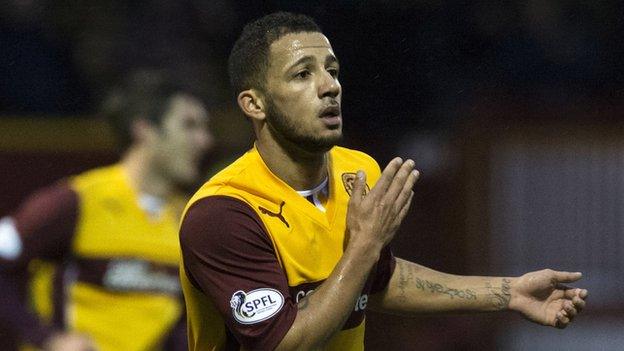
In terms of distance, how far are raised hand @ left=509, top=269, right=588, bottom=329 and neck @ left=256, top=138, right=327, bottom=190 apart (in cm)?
81

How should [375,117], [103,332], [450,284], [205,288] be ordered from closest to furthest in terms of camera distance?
[205,288]
[450,284]
[103,332]
[375,117]

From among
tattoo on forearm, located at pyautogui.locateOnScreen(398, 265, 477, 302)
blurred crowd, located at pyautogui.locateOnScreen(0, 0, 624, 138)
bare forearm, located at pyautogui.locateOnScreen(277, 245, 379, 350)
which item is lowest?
bare forearm, located at pyautogui.locateOnScreen(277, 245, 379, 350)

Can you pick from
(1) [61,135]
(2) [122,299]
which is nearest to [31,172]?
(1) [61,135]

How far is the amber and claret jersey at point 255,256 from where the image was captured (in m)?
4.81

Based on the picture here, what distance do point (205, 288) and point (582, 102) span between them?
493cm

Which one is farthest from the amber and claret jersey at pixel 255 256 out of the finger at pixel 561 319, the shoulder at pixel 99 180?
the shoulder at pixel 99 180

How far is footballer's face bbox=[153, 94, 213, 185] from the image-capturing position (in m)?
7.99

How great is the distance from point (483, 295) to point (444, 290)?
141 mm

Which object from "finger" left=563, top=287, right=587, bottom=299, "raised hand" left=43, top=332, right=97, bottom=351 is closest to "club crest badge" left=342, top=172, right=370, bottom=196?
"finger" left=563, top=287, right=587, bottom=299

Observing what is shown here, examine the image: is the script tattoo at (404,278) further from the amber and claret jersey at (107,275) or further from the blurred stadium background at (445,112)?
the blurred stadium background at (445,112)

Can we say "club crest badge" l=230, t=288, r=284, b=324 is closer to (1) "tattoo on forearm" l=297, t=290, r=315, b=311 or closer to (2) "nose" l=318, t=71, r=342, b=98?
(1) "tattoo on forearm" l=297, t=290, r=315, b=311

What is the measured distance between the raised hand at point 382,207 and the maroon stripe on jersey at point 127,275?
290 cm

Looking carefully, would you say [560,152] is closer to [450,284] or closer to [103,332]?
[103,332]

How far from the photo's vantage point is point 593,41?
35.2 ft
